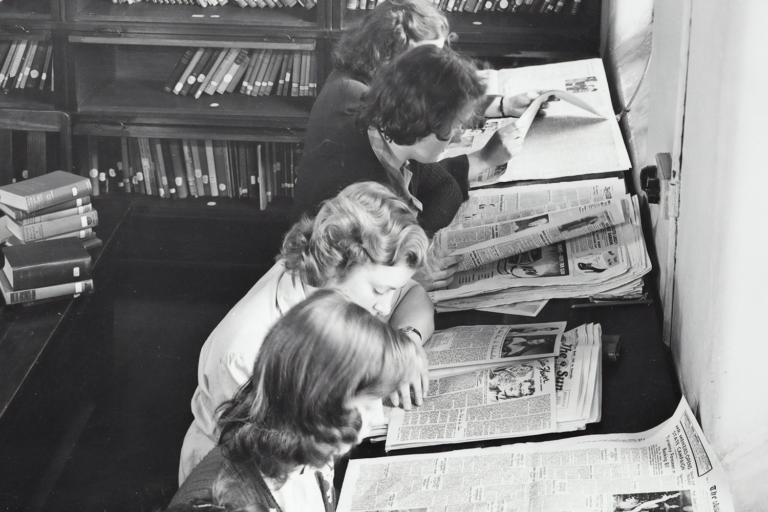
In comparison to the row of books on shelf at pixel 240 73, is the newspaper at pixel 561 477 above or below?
below

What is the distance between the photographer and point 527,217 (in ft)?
6.60

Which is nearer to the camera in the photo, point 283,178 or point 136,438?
point 136,438

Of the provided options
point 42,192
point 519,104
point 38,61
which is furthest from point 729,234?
point 38,61

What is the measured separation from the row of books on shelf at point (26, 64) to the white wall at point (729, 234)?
2.81 m

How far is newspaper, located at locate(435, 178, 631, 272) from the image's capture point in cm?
189

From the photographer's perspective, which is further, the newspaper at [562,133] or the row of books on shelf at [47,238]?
the row of books on shelf at [47,238]

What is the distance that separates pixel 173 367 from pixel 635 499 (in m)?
1.63

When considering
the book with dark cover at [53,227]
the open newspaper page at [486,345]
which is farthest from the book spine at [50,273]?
the open newspaper page at [486,345]

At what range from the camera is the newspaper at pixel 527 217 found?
1.89 m

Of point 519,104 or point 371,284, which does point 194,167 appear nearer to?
point 519,104

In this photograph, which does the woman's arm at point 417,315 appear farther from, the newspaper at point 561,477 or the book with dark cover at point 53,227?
the book with dark cover at point 53,227

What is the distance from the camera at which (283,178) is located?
3689 mm

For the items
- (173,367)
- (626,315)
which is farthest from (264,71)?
(626,315)

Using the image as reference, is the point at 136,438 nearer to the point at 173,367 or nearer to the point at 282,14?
the point at 173,367
